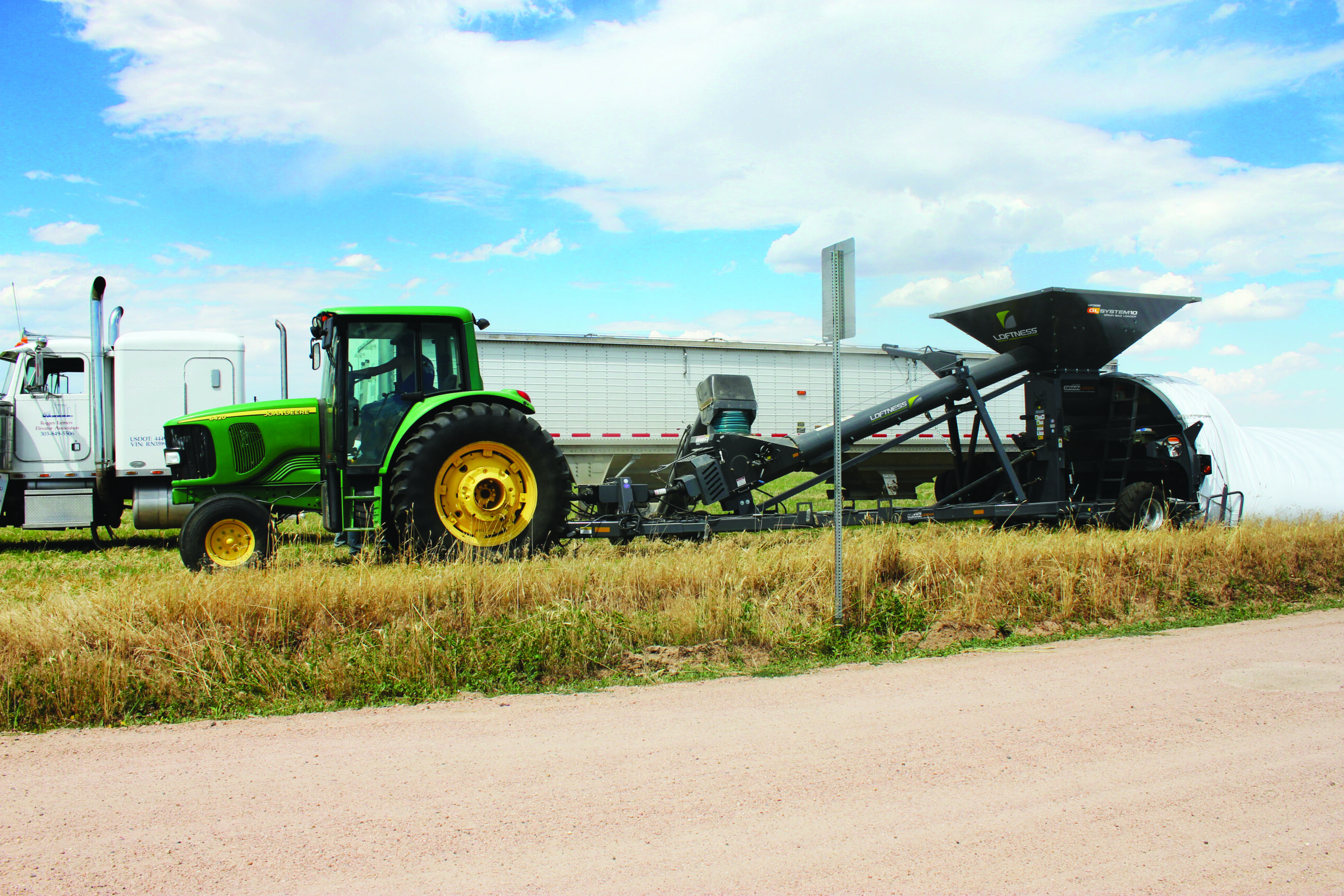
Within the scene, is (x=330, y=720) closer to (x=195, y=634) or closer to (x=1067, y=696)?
(x=195, y=634)

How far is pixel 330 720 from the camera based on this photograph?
493cm

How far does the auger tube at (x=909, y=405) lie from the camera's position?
11172mm

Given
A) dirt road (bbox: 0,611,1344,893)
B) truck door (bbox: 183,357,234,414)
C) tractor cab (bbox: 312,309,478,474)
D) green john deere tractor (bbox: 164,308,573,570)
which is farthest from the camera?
truck door (bbox: 183,357,234,414)

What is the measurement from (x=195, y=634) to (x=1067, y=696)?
210 inches

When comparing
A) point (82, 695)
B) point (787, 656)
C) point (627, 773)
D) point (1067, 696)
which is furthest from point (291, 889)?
point (1067, 696)

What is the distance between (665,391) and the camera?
16656mm

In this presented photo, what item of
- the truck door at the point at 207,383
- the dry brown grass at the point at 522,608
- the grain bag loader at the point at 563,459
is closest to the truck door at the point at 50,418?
the truck door at the point at 207,383

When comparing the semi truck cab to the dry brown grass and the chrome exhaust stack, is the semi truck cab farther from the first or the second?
the dry brown grass

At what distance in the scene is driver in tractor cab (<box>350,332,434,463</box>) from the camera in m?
8.97

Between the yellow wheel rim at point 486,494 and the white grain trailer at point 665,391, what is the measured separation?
22.8 feet

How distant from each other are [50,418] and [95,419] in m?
0.69

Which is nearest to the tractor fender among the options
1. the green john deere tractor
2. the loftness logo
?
the green john deere tractor

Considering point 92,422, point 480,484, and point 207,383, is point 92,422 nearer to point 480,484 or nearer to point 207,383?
point 207,383

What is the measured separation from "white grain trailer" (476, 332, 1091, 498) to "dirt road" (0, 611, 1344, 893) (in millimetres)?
10566
